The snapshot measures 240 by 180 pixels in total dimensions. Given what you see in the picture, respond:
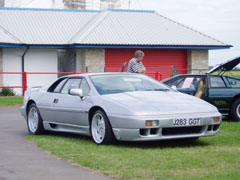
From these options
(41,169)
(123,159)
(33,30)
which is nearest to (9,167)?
(41,169)

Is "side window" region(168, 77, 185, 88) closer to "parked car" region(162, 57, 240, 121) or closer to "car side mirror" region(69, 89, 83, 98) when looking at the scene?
"parked car" region(162, 57, 240, 121)

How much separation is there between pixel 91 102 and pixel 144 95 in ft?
2.98

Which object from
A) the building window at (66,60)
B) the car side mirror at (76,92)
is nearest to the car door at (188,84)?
the car side mirror at (76,92)

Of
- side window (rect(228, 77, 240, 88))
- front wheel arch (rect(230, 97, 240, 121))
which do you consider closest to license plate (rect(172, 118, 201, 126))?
front wheel arch (rect(230, 97, 240, 121))

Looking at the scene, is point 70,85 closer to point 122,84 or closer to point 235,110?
point 122,84

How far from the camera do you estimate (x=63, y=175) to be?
21.3ft

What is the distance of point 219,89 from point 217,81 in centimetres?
33

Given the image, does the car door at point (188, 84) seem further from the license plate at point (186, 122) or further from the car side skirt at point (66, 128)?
the license plate at point (186, 122)

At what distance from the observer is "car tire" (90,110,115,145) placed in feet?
28.5

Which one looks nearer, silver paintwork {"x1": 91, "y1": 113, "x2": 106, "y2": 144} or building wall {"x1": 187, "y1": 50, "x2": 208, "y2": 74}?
silver paintwork {"x1": 91, "y1": 113, "x2": 106, "y2": 144}

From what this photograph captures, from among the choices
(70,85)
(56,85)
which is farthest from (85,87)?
(56,85)

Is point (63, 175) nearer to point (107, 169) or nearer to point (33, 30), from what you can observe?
point (107, 169)

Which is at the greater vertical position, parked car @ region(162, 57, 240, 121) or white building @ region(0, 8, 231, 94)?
white building @ region(0, 8, 231, 94)

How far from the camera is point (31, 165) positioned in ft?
23.7
